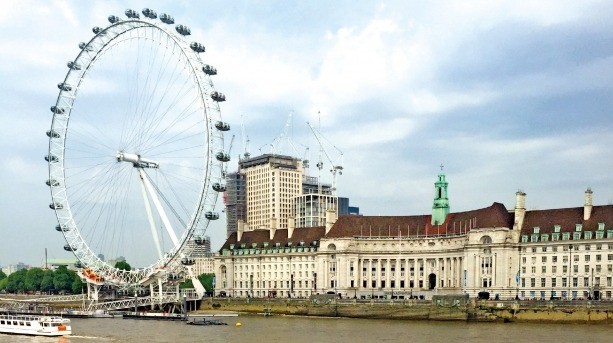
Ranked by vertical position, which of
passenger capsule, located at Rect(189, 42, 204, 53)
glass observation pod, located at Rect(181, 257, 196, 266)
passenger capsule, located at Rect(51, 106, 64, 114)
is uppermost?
passenger capsule, located at Rect(189, 42, 204, 53)

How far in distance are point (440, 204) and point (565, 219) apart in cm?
3049

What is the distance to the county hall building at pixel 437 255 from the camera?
118 metres

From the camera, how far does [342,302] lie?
122938mm

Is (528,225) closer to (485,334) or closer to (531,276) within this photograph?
(531,276)

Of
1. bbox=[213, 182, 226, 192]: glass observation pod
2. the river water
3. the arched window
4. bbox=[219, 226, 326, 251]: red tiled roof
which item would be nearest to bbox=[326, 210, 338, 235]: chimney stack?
bbox=[219, 226, 326, 251]: red tiled roof

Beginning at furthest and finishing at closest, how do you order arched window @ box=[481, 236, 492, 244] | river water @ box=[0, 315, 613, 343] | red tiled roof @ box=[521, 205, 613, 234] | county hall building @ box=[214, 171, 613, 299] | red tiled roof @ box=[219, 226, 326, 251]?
red tiled roof @ box=[219, 226, 326, 251] < arched window @ box=[481, 236, 492, 244] < county hall building @ box=[214, 171, 613, 299] < red tiled roof @ box=[521, 205, 613, 234] < river water @ box=[0, 315, 613, 343]

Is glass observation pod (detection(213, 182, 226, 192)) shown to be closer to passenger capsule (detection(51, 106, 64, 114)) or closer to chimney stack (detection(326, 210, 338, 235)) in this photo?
passenger capsule (detection(51, 106, 64, 114))

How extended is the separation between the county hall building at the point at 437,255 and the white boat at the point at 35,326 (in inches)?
2476

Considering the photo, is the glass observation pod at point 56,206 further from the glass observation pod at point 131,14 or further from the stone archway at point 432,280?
the stone archway at point 432,280

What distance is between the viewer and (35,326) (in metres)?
89.7

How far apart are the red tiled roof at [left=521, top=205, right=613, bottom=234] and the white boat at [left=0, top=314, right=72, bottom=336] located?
71635 mm

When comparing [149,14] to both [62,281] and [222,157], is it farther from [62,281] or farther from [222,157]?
[62,281]

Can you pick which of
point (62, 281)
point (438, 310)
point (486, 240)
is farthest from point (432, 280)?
point (62, 281)

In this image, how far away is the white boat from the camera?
88.3m
